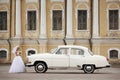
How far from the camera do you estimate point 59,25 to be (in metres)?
40.4

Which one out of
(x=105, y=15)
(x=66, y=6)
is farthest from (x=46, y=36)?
(x=105, y=15)

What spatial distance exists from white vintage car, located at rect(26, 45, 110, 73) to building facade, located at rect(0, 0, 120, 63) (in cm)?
1342

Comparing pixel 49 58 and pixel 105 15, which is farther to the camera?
pixel 105 15

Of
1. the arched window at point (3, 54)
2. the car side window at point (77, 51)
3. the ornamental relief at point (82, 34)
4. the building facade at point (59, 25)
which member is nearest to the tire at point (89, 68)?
the car side window at point (77, 51)

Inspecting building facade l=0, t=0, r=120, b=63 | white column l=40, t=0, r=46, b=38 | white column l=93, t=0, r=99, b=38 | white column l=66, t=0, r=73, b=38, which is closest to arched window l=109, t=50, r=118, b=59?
building facade l=0, t=0, r=120, b=63

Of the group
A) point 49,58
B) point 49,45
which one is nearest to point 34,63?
point 49,58

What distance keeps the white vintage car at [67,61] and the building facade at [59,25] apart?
44.0ft

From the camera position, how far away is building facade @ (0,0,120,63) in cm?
3941

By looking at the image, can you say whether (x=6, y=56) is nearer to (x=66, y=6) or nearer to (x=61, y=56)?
(x=66, y=6)

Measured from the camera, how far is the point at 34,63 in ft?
84.3

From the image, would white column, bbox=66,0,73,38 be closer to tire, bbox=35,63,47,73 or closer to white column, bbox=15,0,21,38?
white column, bbox=15,0,21,38

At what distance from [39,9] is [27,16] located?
1.38 metres

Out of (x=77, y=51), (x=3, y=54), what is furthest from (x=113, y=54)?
(x=77, y=51)

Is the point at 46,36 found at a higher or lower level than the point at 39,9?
lower
